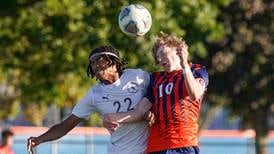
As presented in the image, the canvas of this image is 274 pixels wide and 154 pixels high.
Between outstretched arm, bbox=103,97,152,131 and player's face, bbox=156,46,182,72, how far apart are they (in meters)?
0.38

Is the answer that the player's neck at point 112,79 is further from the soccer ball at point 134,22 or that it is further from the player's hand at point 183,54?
the soccer ball at point 134,22

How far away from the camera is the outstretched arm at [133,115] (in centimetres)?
925

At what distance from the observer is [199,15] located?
838 inches

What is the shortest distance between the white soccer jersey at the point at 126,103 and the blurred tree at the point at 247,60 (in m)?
21.0

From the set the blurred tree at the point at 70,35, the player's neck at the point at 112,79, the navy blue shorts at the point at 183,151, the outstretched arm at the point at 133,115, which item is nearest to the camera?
the navy blue shorts at the point at 183,151

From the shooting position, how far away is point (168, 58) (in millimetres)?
9016

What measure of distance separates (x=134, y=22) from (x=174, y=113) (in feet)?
5.88

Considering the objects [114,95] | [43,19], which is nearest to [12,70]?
[43,19]

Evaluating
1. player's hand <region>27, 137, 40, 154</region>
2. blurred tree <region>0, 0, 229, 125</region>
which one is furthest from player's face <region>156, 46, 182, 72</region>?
blurred tree <region>0, 0, 229, 125</region>

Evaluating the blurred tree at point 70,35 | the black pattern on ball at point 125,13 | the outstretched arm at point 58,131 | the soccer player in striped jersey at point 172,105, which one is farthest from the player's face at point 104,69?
the blurred tree at point 70,35

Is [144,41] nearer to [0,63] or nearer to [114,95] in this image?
[0,63]

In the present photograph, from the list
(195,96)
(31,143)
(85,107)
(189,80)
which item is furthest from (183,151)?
(31,143)

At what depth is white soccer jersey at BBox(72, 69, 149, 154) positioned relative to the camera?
9.44 m

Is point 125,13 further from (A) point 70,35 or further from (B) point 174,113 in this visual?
(A) point 70,35
